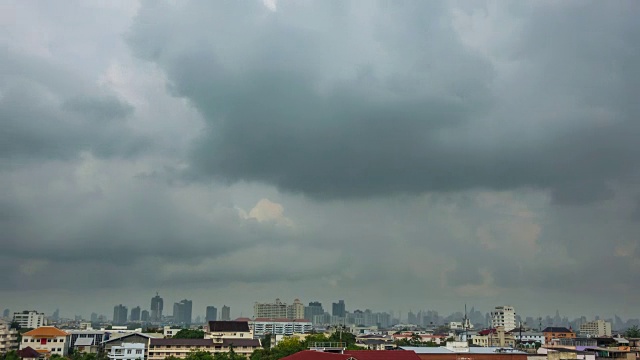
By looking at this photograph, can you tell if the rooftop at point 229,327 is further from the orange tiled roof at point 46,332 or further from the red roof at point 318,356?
the red roof at point 318,356

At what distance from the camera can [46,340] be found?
112 meters

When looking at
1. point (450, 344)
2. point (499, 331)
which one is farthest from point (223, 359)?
point (499, 331)

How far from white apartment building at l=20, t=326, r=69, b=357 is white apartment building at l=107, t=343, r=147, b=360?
1593 cm

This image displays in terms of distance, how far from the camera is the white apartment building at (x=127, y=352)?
334 feet

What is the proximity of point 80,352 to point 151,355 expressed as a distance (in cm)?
1490

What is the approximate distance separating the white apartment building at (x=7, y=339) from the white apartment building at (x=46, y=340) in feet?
41.7

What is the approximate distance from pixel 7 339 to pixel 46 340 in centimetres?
1759

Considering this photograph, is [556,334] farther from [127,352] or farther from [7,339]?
[7,339]

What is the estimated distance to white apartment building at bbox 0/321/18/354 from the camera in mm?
120438

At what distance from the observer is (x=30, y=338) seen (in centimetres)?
11069

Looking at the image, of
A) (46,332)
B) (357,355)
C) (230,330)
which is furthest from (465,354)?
(46,332)

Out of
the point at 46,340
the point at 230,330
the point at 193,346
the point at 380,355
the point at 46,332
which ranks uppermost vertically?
the point at 380,355

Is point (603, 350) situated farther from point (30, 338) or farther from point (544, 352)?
point (30, 338)

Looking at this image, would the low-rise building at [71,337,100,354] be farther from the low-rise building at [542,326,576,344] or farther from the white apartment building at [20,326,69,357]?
the low-rise building at [542,326,576,344]
